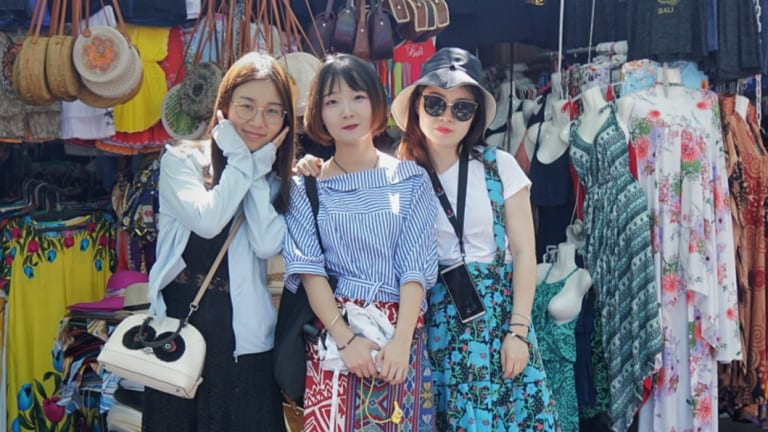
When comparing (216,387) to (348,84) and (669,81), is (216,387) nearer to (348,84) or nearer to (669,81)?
(348,84)

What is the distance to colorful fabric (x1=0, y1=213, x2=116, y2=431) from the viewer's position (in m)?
3.90

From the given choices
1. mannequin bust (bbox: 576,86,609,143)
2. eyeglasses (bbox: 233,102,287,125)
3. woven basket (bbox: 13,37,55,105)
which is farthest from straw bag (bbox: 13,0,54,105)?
mannequin bust (bbox: 576,86,609,143)

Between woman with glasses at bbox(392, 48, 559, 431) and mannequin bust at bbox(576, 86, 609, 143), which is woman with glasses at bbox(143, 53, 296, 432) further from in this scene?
mannequin bust at bbox(576, 86, 609, 143)

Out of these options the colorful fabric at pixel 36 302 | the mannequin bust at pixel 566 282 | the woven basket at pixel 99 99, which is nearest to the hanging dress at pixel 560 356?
the mannequin bust at pixel 566 282

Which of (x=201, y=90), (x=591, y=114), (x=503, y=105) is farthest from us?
(x=503, y=105)

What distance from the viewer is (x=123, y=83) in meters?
3.54

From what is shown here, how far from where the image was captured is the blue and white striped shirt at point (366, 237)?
2580 millimetres

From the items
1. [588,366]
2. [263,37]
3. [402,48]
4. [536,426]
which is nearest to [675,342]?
[588,366]

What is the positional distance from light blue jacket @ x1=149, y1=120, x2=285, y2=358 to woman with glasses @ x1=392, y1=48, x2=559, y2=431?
571 mm

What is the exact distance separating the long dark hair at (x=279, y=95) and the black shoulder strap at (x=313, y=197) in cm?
7

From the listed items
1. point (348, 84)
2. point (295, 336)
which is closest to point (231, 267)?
point (295, 336)

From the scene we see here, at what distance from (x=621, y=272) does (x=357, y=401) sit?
1.95 meters

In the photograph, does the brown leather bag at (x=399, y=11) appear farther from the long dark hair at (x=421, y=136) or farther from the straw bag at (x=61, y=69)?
the straw bag at (x=61, y=69)

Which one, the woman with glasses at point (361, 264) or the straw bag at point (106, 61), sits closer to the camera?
the woman with glasses at point (361, 264)
